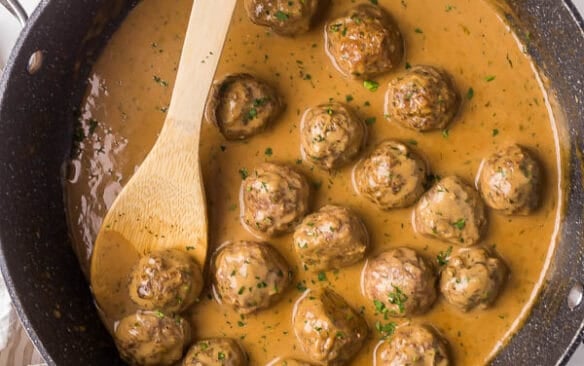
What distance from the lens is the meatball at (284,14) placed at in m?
3.89

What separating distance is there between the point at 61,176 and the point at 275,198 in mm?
1162

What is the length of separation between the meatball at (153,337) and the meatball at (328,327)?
0.54 metres

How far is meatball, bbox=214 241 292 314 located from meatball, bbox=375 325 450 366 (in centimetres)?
57

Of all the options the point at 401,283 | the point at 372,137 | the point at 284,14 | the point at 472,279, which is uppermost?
the point at 284,14

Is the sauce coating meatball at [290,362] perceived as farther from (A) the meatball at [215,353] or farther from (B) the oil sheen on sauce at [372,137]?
(A) the meatball at [215,353]

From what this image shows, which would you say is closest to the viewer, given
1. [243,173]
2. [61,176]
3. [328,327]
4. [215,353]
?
[328,327]

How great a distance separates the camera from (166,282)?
3865 mm

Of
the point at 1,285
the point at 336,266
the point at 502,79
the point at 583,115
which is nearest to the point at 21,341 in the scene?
the point at 1,285

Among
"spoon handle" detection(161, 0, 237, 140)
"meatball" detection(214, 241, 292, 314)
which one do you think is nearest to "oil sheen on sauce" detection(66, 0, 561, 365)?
"meatball" detection(214, 241, 292, 314)

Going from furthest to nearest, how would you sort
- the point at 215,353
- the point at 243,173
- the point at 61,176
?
the point at 61,176 → the point at 243,173 → the point at 215,353

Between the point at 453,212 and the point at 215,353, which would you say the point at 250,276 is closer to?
the point at 215,353

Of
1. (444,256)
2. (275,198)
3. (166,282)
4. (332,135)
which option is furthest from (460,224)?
(166,282)

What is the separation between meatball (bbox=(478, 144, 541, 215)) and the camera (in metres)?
3.85

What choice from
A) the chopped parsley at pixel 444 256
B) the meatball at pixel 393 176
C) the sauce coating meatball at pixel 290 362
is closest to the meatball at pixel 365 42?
the meatball at pixel 393 176
